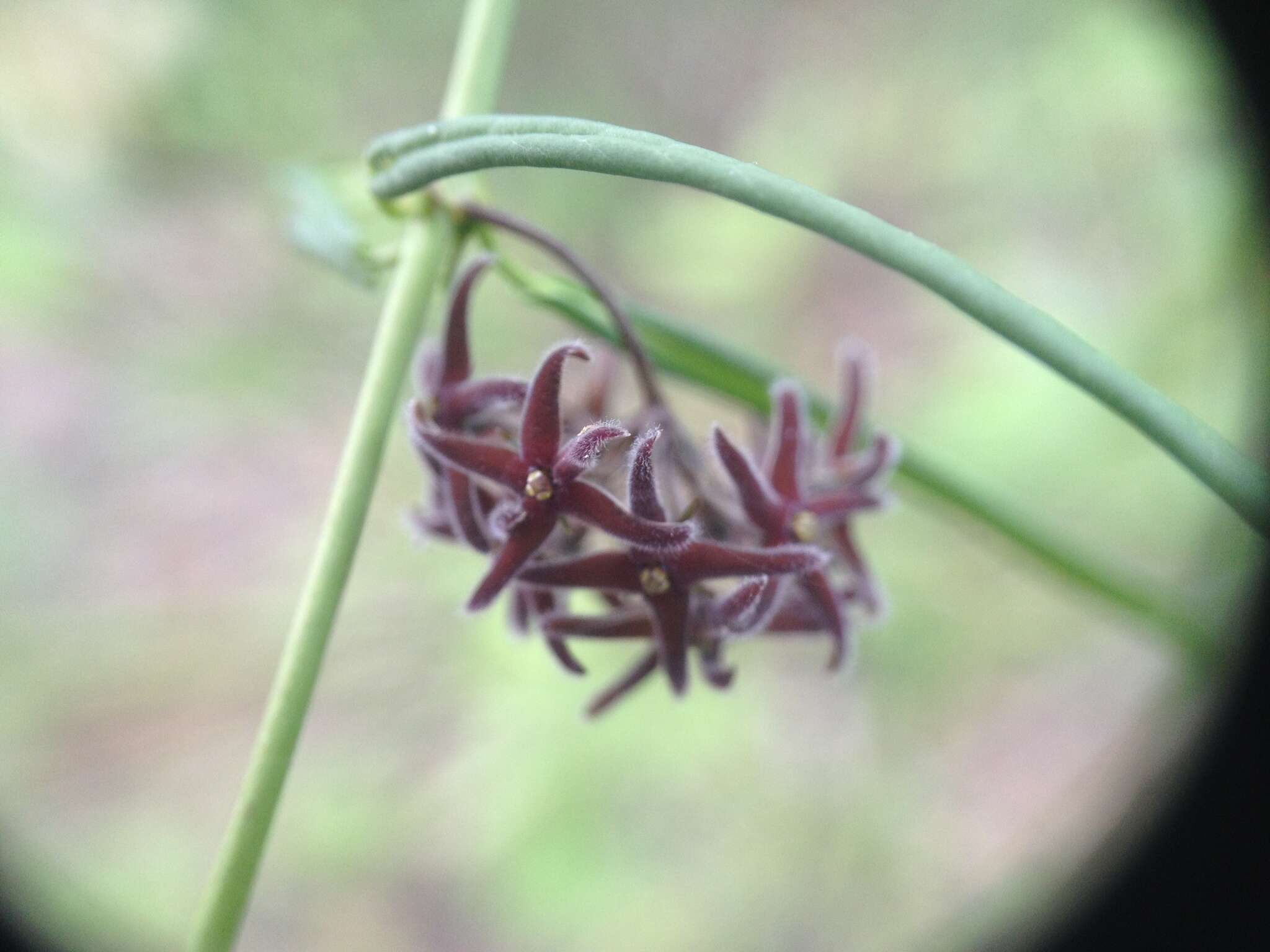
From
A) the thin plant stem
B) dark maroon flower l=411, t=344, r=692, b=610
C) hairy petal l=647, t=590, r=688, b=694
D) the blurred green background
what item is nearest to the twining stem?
the thin plant stem

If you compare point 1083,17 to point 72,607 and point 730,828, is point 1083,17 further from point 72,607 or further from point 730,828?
point 72,607

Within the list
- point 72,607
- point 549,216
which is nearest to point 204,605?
point 72,607

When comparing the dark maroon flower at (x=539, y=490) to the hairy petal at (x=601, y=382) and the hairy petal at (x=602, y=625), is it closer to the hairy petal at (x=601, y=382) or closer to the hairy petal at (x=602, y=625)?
the hairy petal at (x=602, y=625)

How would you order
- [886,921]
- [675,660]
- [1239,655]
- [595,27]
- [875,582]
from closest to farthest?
1. [675,660]
2. [875,582]
3. [1239,655]
4. [886,921]
5. [595,27]

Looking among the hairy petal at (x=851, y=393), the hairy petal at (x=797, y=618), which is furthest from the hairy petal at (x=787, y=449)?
the hairy petal at (x=851, y=393)

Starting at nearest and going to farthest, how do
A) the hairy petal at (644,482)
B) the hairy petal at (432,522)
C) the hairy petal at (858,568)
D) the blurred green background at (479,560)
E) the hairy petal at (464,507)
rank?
the hairy petal at (644,482)
the hairy petal at (464,507)
the hairy petal at (432,522)
the hairy petal at (858,568)
the blurred green background at (479,560)

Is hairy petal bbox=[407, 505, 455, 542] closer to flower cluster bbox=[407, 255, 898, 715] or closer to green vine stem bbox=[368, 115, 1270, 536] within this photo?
flower cluster bbox=[407, 255, 898, 715]

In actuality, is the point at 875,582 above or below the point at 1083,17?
below

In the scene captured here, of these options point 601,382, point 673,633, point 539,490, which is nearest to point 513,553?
point 539,490
